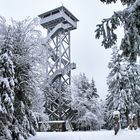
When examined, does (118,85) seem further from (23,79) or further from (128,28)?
(128,28)

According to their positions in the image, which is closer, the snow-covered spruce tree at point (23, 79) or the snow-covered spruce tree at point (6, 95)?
the snow-covered spruce tree at point (6, 95)

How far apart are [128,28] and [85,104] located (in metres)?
37.3

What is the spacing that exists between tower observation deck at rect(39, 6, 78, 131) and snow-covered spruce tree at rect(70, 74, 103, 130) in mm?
1750

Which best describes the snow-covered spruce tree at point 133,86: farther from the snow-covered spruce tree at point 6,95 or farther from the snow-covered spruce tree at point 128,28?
the snow-covered spruce tree at point 128,28

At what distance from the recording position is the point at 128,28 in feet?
26.2

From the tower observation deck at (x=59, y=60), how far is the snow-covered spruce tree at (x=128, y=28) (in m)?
36.6

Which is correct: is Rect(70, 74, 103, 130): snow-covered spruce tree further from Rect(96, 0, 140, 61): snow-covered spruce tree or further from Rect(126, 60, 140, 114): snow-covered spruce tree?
Rect(96, 0, 140, 61): snow-covered spruce tree

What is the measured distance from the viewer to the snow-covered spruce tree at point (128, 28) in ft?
25.6

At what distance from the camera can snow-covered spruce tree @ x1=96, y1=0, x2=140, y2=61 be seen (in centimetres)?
781

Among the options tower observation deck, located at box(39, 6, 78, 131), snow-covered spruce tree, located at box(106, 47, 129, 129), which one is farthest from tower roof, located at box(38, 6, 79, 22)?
snow-covered spruce tree, located at box(106, 47, 129, 129)

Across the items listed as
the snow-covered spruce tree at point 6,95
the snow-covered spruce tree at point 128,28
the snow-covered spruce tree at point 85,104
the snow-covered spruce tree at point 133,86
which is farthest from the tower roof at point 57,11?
the snow-covered spruce tree at point 128,28

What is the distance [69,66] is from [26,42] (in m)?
28.1

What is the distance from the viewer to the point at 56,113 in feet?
157

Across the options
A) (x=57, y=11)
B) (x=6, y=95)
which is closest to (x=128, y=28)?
(x=6, y=95)
